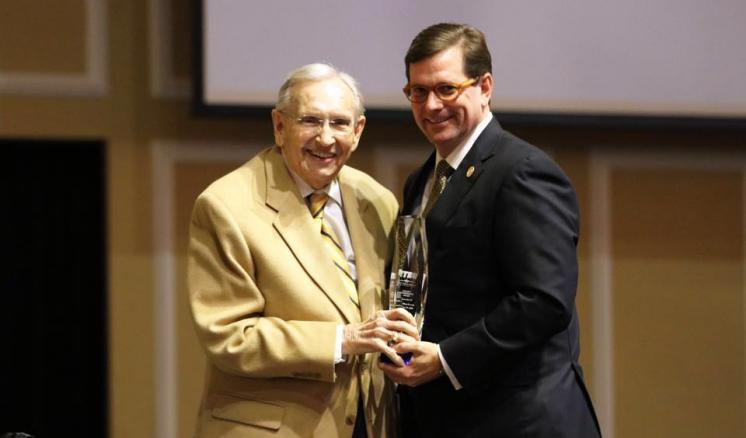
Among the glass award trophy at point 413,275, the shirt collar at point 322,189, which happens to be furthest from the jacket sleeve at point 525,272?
the shirt collar at point 322,189

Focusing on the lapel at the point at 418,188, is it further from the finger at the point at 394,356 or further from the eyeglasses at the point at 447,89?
the finger at the point at 394,356

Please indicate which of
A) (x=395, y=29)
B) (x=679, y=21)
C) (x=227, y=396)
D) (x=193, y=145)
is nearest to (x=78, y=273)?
(x=193, y=145)

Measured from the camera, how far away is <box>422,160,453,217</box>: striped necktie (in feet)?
8.11

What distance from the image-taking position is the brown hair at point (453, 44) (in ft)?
7.89

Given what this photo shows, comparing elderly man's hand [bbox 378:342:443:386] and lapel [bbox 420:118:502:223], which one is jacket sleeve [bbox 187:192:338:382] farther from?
lapel [bbox 420:118:502:223]

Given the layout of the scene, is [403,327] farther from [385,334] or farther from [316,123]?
[316,123]

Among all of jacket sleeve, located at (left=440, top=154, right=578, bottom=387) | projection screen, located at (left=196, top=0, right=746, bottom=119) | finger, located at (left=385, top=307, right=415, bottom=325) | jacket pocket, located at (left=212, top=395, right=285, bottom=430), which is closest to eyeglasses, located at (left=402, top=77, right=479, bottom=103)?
jacket sleeve, located at (left=440, top=154, right=578, bottom=387)

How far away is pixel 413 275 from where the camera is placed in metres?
2.37

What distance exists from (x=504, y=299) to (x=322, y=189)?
0.53m

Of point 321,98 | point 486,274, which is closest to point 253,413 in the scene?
point 486,274

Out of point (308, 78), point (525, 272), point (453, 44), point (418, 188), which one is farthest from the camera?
point (418, 188)

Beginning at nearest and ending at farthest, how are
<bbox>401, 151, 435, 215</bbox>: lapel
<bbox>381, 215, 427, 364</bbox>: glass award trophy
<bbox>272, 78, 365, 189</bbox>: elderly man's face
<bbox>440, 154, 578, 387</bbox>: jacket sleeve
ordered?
1. <bbox>440, 154, 578, 387</bbox>: jacket sleeve
2. <bbox>381, 215, 427, 364</bbox>: glass award trophy
3. <bbox>272, 78, 365, 189</bbox>: elderly man's face
4. <bbox>401, 151, 435, 215</bbox>: lapel

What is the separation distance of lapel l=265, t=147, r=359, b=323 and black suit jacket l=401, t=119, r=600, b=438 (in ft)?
0.66

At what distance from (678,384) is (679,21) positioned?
4.61 ft
